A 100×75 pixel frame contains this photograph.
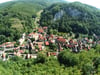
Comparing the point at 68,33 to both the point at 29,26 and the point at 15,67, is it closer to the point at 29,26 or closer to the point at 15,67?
the point at 29,26

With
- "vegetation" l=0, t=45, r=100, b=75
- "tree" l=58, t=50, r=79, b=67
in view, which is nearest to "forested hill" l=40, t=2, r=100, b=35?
"tree" l=58, t=50, r=79, b=67

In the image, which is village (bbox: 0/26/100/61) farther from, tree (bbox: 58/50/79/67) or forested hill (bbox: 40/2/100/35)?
forested hill (bbox: 40/2/100/35)

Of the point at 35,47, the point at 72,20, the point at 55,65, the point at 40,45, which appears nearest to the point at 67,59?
the point at 55,65

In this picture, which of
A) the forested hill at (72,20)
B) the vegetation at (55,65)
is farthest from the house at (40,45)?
the forested hill at (72,20)

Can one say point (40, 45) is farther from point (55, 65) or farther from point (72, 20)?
point (72, 20)

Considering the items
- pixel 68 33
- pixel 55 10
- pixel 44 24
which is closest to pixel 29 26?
pixel 44 24

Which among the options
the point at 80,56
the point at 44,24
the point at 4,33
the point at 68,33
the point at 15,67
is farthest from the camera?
the point at 44,24

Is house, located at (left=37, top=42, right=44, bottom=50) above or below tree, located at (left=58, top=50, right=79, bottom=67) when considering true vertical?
below

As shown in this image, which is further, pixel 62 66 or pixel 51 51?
pixel 51 51
